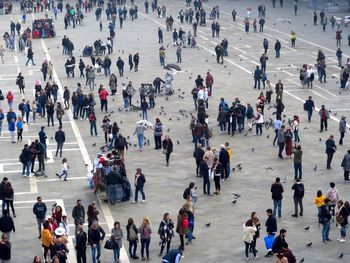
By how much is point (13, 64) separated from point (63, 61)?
3640mm

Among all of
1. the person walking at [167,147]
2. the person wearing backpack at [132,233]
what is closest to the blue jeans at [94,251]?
the person wearing backpack at [132,233]

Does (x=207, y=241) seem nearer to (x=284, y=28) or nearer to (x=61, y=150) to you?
(x=61, y=150)

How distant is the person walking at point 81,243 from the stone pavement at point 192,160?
119 cm

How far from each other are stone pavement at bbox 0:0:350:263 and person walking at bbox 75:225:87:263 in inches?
46.9

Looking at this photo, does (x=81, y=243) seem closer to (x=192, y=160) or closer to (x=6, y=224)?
(x=6, y=224)

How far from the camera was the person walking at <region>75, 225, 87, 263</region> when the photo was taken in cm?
3112

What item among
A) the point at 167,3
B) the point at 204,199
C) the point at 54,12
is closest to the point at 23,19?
the point at 54,12

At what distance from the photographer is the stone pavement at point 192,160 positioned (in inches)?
1345

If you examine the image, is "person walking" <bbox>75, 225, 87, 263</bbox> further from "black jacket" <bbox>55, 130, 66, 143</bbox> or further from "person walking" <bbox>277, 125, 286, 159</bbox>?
"person walking" <bbox>277, 125, 286, 159</bbox>

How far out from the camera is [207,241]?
3378 cm

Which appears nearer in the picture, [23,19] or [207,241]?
[207,241]

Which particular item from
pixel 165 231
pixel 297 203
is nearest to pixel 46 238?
pixel 165 231

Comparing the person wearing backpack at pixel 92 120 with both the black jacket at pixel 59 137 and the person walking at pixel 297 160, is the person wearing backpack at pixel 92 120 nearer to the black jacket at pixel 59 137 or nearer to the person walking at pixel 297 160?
the black jacket at pixel 59 137

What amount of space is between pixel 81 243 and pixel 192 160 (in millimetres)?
13991
